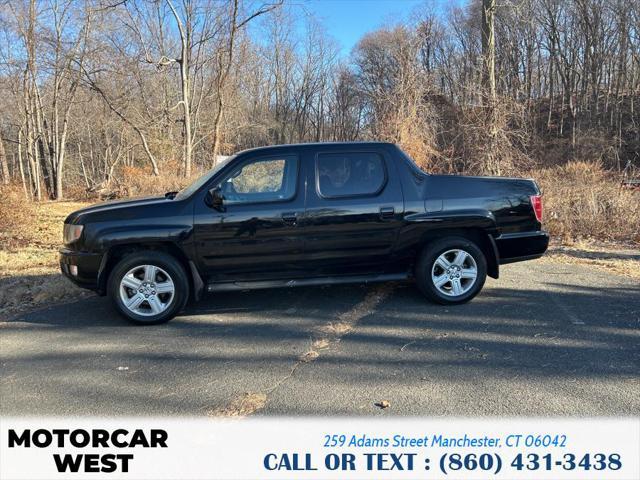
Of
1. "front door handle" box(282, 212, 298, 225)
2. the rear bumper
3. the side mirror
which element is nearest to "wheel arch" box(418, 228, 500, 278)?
the rear bumper

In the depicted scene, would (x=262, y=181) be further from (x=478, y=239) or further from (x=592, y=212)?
(x=592, y=212)

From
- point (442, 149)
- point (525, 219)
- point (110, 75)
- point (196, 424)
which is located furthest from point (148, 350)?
point (110, 75)

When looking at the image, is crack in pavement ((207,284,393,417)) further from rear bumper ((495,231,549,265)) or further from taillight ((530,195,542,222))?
taillight ((530,195,542,222))

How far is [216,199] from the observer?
16.3ft

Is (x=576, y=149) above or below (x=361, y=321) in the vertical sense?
above

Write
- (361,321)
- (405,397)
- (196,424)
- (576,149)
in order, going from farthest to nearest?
(576,149) → (361,321) → (405,397) → (196,424)

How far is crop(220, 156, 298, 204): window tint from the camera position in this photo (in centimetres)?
509

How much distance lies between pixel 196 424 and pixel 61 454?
803mm

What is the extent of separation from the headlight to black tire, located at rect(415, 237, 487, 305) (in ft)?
12.0

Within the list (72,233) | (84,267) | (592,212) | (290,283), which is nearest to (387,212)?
(290,283)

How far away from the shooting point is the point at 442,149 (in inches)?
701

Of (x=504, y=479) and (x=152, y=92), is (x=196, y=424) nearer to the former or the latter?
(x=504, y=479)

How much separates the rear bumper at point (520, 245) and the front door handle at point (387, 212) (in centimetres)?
129

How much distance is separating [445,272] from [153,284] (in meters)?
3.17
